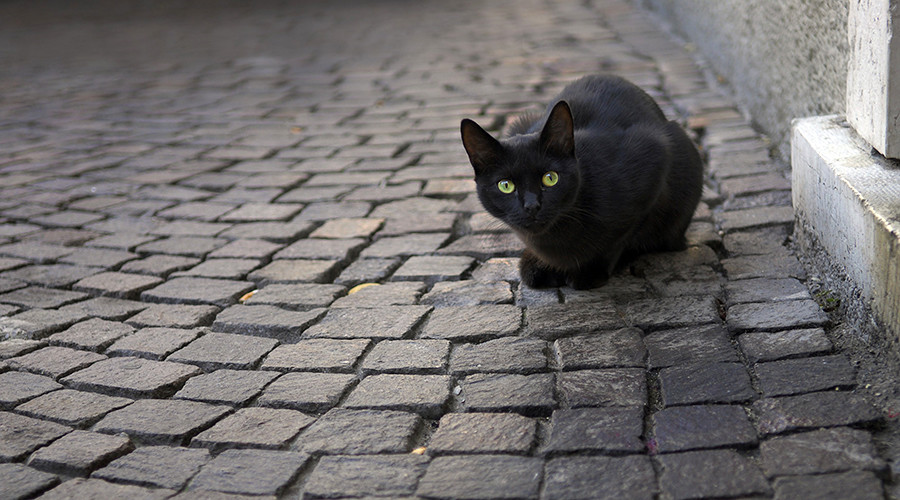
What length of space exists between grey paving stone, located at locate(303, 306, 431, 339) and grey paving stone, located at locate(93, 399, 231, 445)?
536mm

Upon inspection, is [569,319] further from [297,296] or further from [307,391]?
[297,296]

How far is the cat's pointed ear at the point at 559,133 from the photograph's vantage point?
276 centimetres

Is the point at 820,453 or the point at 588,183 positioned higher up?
the point at 588,183

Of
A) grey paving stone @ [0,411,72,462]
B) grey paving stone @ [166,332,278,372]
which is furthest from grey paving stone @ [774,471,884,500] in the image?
grey paving stone @ [0,411,72,462]

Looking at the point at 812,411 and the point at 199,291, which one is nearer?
the point at 812,411

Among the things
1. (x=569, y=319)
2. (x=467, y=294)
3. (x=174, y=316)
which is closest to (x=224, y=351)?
(x=174, y=316)

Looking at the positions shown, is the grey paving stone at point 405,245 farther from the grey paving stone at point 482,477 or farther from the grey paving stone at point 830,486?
the grey paving stone at point 830,486

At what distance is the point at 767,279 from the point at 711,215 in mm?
764

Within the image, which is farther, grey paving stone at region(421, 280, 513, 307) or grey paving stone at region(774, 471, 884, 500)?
grey paving stone at region(421, 280, 513, 307)

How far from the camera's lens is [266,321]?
301 centimetres

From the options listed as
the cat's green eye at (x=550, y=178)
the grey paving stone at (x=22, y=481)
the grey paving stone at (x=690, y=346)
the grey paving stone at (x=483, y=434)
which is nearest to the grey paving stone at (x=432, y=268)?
the cat's green eye at (x=550, y=178)

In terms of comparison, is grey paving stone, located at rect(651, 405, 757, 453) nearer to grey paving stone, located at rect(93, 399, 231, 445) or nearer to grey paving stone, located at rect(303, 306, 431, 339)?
grey paving stone, located at rect(303, 306, 431, 339)

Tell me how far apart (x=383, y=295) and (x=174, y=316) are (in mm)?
776

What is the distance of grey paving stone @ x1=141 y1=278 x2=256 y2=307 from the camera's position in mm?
3268
